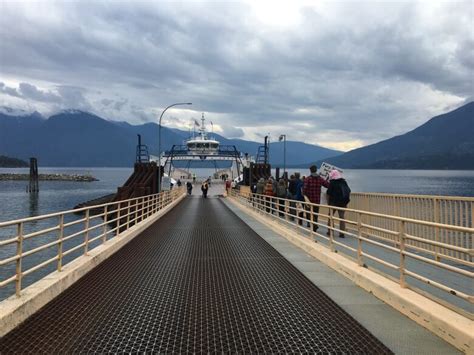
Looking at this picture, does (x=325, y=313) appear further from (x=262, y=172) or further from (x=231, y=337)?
(x=262, y=172)

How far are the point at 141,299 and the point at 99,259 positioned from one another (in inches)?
131

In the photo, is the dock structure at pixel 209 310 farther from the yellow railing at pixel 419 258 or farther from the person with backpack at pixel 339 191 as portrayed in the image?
the person with backpack at pixel 339 191

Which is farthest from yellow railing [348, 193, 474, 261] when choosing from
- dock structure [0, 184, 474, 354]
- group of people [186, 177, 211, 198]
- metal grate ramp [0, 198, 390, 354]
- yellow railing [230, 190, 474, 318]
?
group of people [186, 177, 211, 198]

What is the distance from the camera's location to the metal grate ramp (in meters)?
Result: 4.87

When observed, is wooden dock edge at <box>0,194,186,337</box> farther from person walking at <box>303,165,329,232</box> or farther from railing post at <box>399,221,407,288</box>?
person walking at <box>303,165,329,232</box>

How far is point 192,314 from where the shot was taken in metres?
5.96

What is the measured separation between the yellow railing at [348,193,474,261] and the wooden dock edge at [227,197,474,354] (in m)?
1.23

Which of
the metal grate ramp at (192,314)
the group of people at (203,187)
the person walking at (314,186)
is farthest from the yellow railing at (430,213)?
the group of people at (203,187)

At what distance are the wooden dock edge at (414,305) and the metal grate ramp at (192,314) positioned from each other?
68 cm

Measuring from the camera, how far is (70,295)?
691 cm

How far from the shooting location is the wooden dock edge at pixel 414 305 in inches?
183

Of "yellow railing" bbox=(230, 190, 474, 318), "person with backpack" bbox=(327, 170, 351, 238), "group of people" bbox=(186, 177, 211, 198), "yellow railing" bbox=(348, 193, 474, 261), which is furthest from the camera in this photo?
"group of people" bbox=(186, 177, 211, 198)

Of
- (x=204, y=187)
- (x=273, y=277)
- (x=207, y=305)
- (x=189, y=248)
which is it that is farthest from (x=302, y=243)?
(x=204, y=187)

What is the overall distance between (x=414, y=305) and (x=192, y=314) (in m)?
2.63
